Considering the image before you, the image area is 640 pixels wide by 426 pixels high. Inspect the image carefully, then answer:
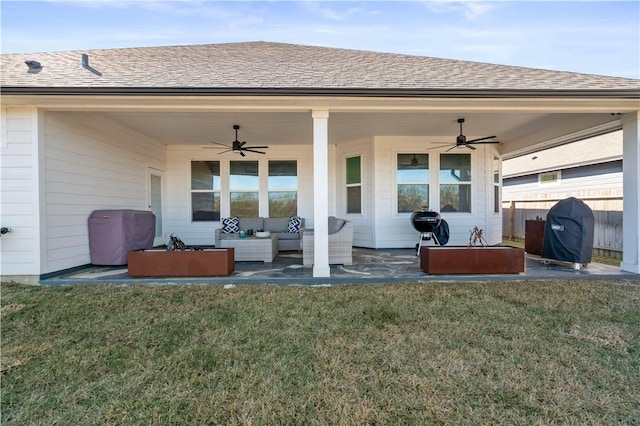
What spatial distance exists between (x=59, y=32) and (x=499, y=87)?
410 inches

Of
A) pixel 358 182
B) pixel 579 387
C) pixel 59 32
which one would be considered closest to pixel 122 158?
pixel 59 32

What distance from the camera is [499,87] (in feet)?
15.4

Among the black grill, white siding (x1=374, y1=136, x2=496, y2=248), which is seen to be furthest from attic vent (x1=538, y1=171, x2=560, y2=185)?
the black grill

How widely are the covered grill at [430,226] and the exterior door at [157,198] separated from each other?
6591 mm

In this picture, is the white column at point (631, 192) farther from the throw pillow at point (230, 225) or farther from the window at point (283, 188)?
the throw pillow at point (230, 225)

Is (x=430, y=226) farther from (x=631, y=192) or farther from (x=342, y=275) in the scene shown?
(x=631, y=192)

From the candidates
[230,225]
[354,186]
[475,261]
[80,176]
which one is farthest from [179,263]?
[354,186]

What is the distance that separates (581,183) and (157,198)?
48.9ft

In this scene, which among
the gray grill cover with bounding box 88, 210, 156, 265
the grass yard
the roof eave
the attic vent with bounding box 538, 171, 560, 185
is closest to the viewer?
the grass yard

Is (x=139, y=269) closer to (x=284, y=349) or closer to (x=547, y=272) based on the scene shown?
(x=284, y=349)

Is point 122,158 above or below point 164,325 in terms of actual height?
above

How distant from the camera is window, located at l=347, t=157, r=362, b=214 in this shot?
27.2 feet

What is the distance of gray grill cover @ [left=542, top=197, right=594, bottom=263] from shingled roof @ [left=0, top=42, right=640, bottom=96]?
1.94 meters

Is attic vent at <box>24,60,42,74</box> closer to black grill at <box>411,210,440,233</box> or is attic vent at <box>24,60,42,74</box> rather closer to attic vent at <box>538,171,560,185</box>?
black grill at <box>411,210,440,233</box>
